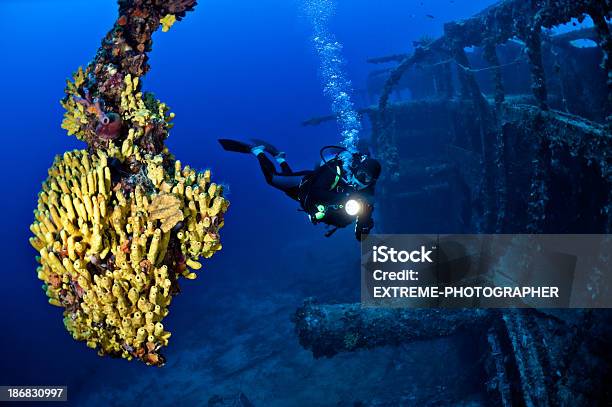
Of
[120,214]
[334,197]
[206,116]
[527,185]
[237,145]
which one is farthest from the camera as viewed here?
[206,116]

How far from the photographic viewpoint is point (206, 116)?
122 meters

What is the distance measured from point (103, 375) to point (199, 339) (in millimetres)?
4467

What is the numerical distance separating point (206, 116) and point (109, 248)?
126 metres

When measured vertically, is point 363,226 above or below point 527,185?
below

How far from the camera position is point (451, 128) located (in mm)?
13695

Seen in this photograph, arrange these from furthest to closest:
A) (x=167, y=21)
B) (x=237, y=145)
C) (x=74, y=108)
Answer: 1. (x=237, y=145)
2. (x=167, y=21)
3. (x=74, y=108)

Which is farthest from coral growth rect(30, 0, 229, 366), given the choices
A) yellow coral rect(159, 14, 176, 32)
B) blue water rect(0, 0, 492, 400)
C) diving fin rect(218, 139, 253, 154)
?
blue water rect(0, 0, 492, 400)

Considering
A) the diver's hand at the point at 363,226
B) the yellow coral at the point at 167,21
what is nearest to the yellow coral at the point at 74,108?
the yellow coral at the point at 167,21

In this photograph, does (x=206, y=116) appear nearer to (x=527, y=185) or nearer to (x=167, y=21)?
(x=527, y=185)

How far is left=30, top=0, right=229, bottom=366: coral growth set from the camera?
3250mm

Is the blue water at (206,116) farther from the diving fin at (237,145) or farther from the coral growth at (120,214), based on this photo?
the coral growth at (120,214)

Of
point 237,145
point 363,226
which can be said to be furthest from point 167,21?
point 363,226

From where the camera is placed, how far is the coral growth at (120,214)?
3250 millimetres

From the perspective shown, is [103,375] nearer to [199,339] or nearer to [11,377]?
[199,339]
